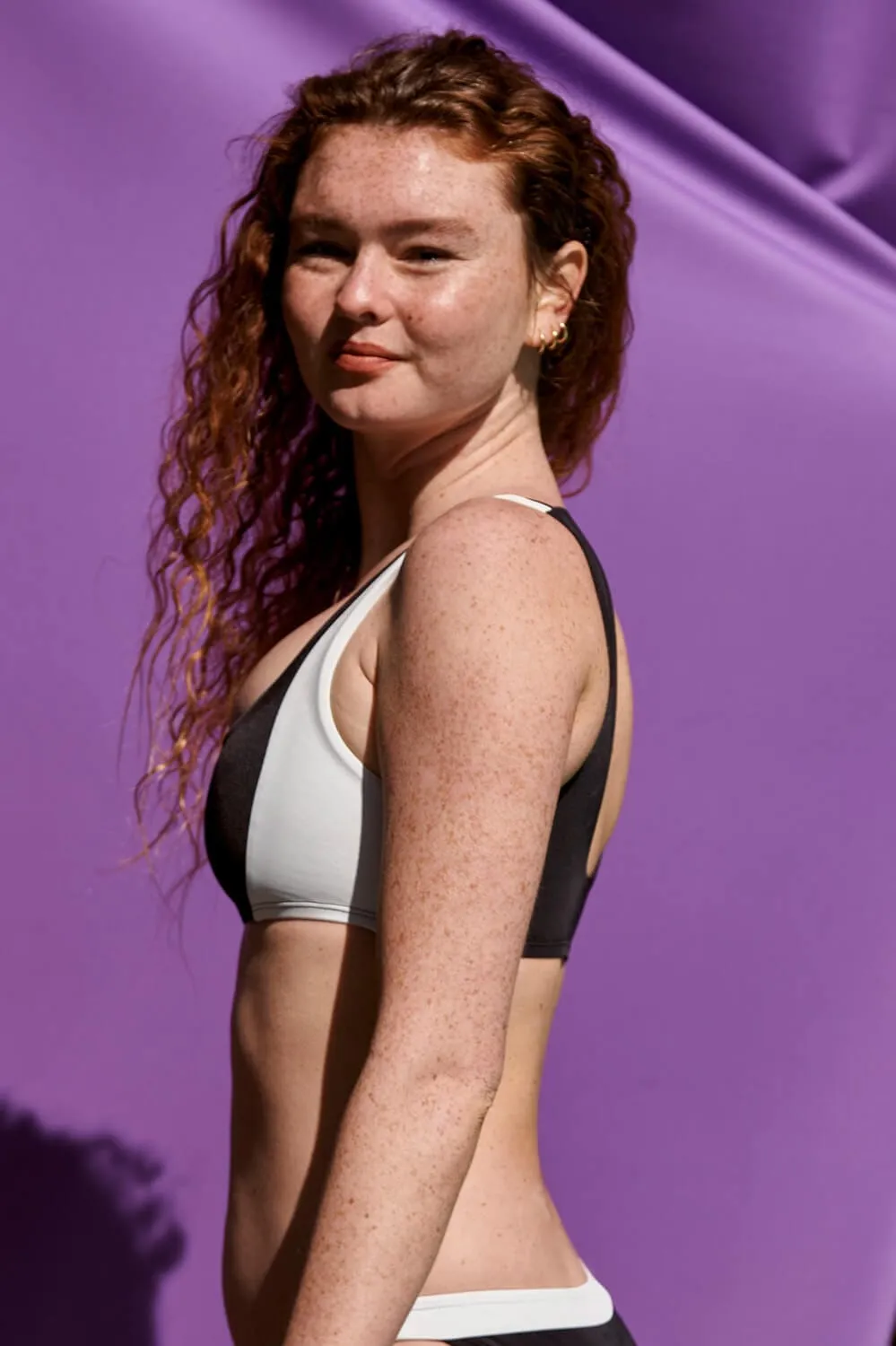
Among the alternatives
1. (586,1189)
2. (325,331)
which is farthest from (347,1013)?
(586,1189)

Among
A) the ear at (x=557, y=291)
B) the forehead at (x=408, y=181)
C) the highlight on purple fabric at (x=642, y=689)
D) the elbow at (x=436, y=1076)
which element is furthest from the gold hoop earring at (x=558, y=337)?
the highlight on purple fabric at (x=642, y=689)

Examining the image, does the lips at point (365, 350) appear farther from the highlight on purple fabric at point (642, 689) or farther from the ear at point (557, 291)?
the highlight on purple fabric at point (642, 689)

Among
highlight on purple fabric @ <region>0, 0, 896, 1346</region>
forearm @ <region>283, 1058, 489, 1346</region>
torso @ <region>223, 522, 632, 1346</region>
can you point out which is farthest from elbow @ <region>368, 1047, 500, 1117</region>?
highlight on purple fabric @ <region>0, 0, 896, 1346</region>

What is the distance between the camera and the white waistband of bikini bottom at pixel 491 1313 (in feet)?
3.45

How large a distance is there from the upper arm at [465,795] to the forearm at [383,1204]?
2 cm

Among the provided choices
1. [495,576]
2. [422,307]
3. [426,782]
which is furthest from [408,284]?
[426,782]

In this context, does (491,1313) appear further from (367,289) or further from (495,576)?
(367,289)

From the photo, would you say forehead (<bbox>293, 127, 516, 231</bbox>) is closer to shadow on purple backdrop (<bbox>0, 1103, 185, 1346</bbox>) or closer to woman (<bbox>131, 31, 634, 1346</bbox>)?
woman (<bbox>131, 31, 634, 1346</bbox>)

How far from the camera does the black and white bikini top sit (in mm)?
1090

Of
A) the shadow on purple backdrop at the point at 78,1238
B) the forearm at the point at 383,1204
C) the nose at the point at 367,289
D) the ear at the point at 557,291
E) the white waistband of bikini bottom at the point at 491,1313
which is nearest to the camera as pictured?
the forearm at the point at 383,1204

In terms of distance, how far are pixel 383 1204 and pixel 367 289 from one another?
2.01 ft

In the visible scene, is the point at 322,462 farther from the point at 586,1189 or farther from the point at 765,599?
the point at 586,1189

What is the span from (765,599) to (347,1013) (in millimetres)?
1455

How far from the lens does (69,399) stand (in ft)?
7.35
